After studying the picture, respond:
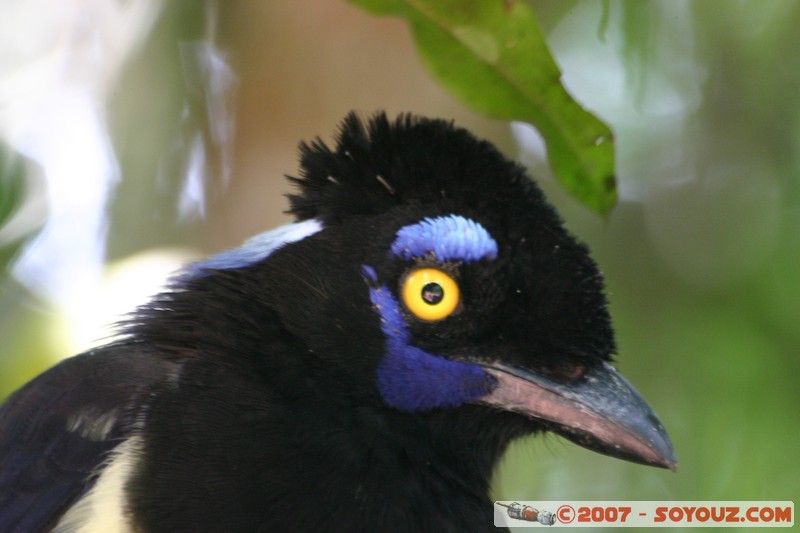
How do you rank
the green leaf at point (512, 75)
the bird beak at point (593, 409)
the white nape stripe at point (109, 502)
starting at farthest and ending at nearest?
the green leaf at point (512, 75), the bird beak at point (593, 409), the white nape stripe at point (109, 502)

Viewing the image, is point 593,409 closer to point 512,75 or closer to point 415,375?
point 415,375

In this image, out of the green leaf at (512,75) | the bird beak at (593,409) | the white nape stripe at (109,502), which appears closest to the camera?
the white nape stripe at (109,502)

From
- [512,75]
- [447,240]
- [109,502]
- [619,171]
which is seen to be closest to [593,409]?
[447,240]

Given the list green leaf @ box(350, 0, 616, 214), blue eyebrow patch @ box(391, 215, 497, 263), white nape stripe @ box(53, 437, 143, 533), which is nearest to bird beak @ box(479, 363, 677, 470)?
blue eyebrow patch @ box(391, 215, 497, 263)

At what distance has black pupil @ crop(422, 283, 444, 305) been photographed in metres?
2.45

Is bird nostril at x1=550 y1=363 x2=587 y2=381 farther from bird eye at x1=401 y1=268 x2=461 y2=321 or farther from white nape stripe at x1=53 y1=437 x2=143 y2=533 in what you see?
white nape stripe at x1=53 y1=437 x2=143 y2=533

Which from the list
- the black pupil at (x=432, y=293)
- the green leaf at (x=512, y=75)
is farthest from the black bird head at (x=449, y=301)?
the green leaf at (x=512, y=75)

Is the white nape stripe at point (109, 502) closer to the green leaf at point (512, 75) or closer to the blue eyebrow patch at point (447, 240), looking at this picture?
the blue eyebrow patch at point (447, 240)

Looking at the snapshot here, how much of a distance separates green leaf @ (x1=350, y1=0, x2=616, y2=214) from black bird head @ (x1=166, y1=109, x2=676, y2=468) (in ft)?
0.71

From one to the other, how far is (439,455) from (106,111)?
12.2ft

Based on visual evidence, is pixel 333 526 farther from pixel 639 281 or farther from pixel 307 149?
pixel 639 281

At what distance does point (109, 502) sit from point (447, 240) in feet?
3.57

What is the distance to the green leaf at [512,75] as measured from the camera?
272 cm

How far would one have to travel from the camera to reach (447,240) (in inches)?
95.8
